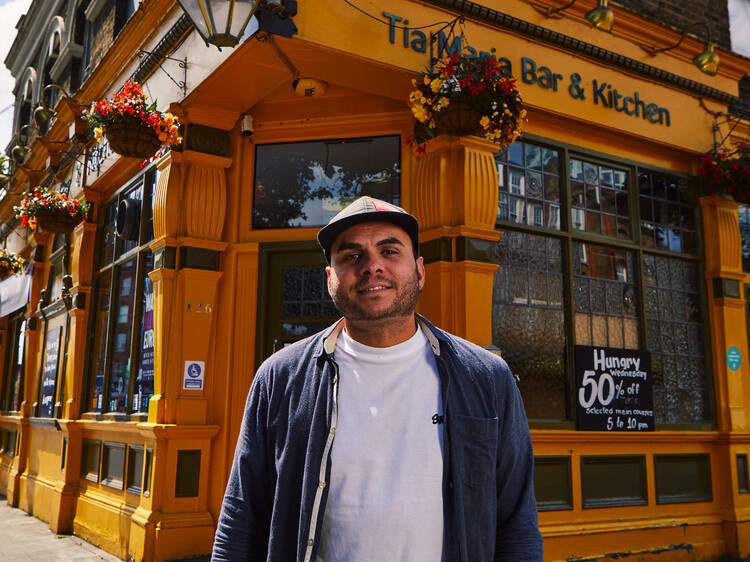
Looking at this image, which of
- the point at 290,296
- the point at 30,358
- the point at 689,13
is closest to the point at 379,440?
the point at 290,296

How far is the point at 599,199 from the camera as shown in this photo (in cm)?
758

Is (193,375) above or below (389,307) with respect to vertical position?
below

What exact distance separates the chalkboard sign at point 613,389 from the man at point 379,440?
488 cm

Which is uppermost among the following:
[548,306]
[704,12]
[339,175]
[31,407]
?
[704,12]

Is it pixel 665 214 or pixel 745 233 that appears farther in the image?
pixel 745 233

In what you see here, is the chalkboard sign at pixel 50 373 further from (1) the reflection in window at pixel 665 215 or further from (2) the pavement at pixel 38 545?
(1) the reflection in window at pixel 665 215

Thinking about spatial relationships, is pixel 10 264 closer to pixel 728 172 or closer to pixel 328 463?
pixel 728 172

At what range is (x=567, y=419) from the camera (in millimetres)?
6801

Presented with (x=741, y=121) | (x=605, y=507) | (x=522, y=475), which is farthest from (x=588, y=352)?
(x=522, y=475)

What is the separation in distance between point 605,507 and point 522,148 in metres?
3.76

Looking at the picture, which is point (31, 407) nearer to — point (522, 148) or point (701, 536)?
point (522, 148)

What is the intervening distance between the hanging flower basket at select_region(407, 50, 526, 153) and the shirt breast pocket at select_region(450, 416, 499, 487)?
385cm

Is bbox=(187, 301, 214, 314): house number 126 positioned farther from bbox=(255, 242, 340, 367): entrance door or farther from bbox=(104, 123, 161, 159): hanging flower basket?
bbox=(104, 123, 161, 159): hanging flower basket

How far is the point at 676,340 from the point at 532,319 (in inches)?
86.1
